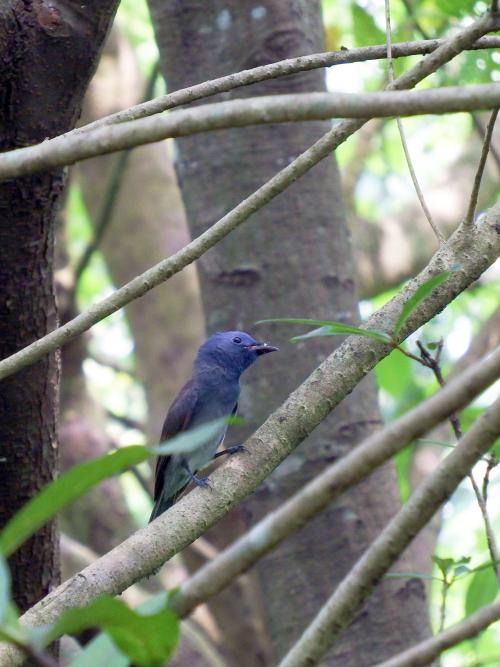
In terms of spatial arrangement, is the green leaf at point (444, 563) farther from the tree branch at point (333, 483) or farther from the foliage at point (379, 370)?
the tree branch at point (333, 483)

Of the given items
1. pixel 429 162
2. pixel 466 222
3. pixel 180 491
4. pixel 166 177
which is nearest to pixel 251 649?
pixel 180 491

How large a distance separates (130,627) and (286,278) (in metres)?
3.13

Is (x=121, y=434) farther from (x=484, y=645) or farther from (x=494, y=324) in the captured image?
(x=494, y=324)

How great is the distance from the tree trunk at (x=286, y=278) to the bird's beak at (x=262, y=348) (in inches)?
2.4

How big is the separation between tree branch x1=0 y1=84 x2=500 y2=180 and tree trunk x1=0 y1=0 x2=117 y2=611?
3.65 feet

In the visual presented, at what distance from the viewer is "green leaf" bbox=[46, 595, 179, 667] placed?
0.87m

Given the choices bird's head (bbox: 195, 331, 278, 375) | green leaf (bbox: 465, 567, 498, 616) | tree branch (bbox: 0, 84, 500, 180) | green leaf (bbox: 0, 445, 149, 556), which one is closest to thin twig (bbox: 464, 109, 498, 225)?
tree branch (bbox: 0, 84, 500, 180)

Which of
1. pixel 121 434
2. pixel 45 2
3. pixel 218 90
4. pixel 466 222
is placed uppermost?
pixel 45 2

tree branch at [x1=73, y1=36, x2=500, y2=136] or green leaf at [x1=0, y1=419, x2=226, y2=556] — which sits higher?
tree branch at [x1=73, y1=36, x2=500, y2=136]

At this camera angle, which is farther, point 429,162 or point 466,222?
point 429,162

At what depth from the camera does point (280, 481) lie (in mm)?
3857

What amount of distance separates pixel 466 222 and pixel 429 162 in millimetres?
8446

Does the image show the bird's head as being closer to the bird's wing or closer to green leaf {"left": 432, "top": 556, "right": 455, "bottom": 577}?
the bird's wing

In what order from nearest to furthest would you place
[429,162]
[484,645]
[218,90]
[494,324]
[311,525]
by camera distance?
[218,90] → [311,525] → [494,324] → [484,645] → [429,162]
